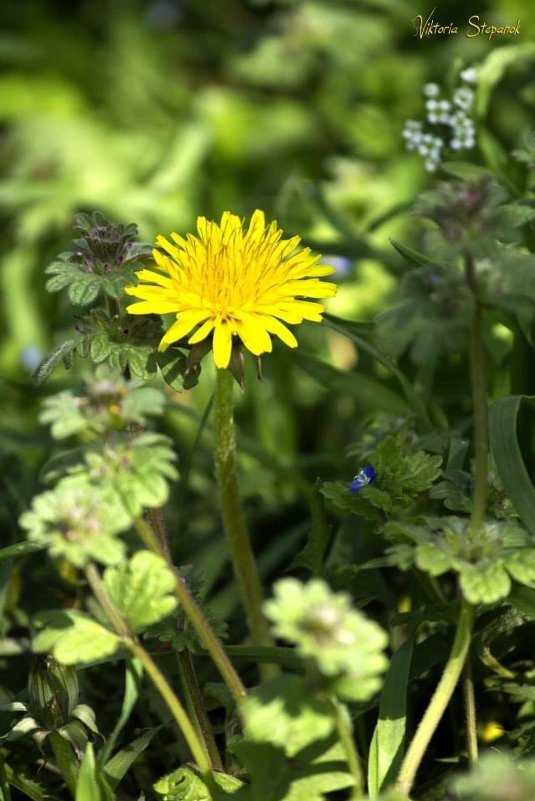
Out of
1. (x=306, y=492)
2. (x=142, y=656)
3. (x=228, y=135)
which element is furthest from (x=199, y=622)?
(x=228, y=135)

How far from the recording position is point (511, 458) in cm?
152

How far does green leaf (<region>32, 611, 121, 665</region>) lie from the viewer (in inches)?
47.1

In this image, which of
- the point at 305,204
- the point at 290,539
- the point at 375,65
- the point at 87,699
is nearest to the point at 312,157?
the point at 375,65

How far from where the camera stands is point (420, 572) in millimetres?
1576

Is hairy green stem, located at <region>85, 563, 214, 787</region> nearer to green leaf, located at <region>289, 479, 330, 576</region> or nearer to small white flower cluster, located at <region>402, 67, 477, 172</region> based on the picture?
green leaf, located at <region>289, 479, 330, 576</region>

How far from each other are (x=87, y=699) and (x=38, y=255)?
2.11 metres

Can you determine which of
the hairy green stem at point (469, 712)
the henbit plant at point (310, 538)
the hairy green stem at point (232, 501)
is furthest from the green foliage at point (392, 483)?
the hairy green stem at point (469, 712)

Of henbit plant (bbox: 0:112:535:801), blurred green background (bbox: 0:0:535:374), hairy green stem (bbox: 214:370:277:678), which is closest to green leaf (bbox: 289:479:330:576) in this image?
henbit plant (bbox: 0:112:535:801)

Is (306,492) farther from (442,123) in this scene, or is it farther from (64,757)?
(64,757)

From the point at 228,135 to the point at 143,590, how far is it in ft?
9.54

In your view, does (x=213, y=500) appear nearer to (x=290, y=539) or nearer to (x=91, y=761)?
(x=290, y=539)

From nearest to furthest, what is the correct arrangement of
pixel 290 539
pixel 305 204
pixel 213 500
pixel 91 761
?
pixel 91 761
pixel 290 539
pixel 213 500
pixel 305 204

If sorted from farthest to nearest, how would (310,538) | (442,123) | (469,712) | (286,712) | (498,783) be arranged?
(442,123), (310,538), (469,712), (286,712), (498,783)

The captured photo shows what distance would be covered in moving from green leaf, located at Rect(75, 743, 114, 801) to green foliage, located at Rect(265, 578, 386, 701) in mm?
379
